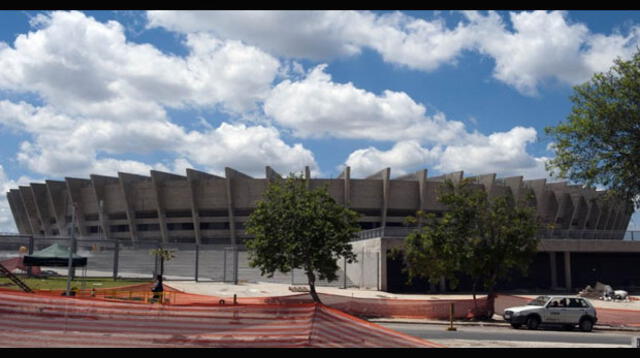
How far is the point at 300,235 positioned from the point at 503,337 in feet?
→ 43.0

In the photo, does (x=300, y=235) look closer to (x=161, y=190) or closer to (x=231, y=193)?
(x=231, y=193)

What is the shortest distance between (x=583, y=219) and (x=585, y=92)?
68559 mm

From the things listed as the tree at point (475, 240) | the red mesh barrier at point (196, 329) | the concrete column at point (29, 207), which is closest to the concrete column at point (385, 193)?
the tree at point (475, 240)

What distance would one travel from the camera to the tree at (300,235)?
30.0 metres

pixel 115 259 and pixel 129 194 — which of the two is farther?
pixel 129 194

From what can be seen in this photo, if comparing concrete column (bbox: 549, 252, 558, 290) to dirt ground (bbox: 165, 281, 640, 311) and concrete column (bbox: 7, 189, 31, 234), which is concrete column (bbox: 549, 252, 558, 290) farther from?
concrete column (bbox: 7, 189, 31, 234)

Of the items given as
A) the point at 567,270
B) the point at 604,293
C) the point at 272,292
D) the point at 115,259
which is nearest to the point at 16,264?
the point at 115,259

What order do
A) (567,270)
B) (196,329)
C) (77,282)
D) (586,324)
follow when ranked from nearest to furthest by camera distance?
(196,329) → (586,324) → (77,282) → (567,270)

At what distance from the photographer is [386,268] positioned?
41344mm

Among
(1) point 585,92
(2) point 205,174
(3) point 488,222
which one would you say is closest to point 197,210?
(2) point 205,174

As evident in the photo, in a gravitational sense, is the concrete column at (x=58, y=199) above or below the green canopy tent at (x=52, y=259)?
above

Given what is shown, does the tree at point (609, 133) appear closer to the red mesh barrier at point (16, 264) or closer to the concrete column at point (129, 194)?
the red mesh barrier at point (16, 264)

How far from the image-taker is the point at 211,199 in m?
71.6

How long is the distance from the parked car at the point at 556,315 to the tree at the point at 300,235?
1012cm
